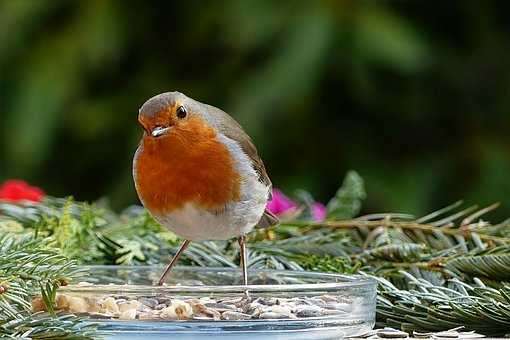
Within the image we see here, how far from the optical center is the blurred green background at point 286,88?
408cm

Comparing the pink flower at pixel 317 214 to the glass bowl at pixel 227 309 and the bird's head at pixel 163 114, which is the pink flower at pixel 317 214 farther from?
the glass bowl at pixel 227 309

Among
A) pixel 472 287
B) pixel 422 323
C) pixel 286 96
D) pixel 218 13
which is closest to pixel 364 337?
pixel 422 323

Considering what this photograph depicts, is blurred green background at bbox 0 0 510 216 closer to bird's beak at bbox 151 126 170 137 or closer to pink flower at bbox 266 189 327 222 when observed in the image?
pink flower at bbox 266 189 327 222

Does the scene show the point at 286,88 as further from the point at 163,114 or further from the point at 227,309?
the point at 227,309

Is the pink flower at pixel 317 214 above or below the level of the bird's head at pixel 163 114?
below

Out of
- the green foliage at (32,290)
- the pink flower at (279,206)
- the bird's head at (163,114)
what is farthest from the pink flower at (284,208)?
the green foliage at (32,290)

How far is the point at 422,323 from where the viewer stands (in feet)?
5.09

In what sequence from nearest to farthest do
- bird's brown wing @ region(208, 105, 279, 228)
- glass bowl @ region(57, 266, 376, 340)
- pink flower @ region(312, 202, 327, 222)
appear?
glass bowl @ region(57, 266, 376, 340)
bird's brown wing @ region(208, 105, 279, 228)
pink flower @ region(312, 202, 327, 222)

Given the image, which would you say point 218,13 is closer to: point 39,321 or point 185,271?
point 185,271

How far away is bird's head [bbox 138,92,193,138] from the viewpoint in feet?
5.73

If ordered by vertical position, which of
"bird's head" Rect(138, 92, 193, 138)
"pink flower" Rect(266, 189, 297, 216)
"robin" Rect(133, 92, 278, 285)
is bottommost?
"pink flower" Rect(266, 189, 297, 216)

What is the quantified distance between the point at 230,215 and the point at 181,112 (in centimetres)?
19

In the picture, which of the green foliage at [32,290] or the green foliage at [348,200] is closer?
the green foliage at [32,290]

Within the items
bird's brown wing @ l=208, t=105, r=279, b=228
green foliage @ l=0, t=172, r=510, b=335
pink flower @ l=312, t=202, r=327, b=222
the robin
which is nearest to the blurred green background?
pink flower @ l=312, t=202, r=327, b=222
